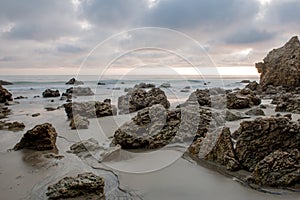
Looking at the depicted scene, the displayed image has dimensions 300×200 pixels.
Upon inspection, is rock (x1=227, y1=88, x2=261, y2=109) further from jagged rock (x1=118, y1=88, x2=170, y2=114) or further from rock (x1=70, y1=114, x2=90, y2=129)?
rock (x1=70, y1=114, x2=90, y2=129)

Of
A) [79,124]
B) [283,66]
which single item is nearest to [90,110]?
[79,124]

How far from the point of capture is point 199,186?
167 inches

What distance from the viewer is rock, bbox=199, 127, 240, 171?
4.79m

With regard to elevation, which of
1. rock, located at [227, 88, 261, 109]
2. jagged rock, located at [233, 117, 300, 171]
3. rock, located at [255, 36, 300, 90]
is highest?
rock, located at [255, 36, 300, 90]

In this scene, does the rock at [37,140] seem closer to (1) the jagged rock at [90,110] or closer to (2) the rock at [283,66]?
(1) the jagged rock at [90,110]

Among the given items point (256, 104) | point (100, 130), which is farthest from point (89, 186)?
point (256, 104)

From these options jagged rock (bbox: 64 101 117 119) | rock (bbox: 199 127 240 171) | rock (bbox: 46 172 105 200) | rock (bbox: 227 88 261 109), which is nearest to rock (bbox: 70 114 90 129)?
jagged rock (bbox: 64 101 117 119)

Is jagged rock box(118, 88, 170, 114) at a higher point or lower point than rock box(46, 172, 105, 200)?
higher

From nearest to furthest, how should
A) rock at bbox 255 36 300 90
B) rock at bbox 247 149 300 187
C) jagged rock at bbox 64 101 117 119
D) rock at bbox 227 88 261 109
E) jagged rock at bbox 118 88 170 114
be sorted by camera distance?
1. rock at bbox 247 149 300 187
2. jagged rock at bbox 64 101 117 119
3. jagged rock at bbox 118 88 170 114
4. rock at bbox 227 88 261 109
5. rock at bbox 255 36 300 90

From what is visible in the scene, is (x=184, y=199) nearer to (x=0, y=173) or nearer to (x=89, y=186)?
(x=89, y=186)

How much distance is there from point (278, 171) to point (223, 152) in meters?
1.13

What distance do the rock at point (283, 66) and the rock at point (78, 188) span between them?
24.4m

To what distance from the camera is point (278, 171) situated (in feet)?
13.3

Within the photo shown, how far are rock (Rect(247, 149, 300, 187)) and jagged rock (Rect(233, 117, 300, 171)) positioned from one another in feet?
1.57
